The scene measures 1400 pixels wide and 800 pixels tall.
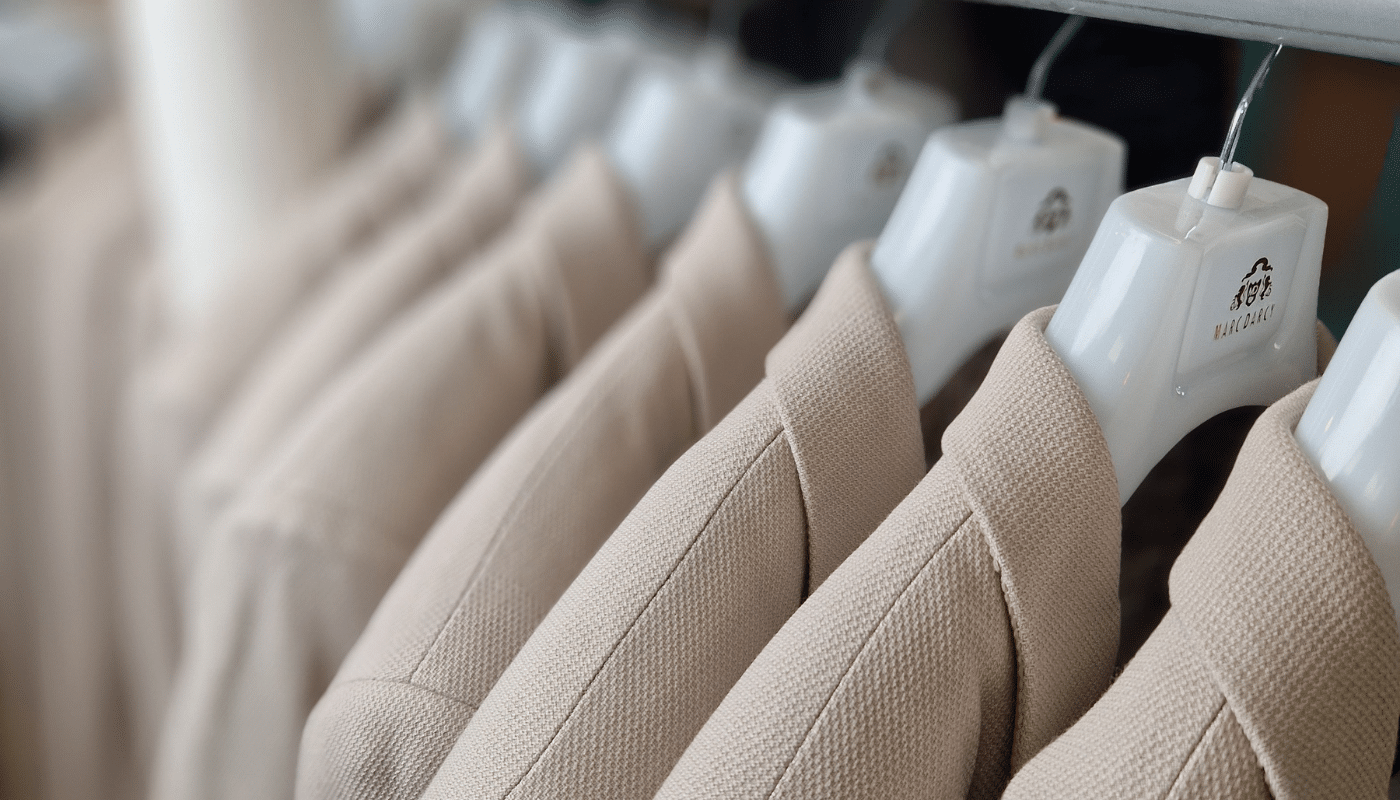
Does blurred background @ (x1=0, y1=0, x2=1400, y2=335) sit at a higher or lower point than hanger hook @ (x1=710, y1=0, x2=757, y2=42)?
lower

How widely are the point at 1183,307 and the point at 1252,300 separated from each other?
34 millimetres

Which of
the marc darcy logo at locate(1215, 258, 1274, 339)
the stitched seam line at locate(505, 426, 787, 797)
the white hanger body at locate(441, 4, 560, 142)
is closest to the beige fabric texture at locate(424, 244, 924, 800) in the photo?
the stitched seam line at locate(505, 426, 787, 797)

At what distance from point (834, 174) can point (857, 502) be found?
23 cm

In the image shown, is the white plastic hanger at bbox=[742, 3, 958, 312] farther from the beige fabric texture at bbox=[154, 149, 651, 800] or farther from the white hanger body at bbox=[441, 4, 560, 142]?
the white hanger body at bbox=[441, 4, 560, 142]

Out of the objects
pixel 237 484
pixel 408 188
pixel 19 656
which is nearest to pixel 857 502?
pixel 237 484

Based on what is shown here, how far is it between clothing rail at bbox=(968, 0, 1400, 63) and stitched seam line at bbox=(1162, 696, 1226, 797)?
19 cm

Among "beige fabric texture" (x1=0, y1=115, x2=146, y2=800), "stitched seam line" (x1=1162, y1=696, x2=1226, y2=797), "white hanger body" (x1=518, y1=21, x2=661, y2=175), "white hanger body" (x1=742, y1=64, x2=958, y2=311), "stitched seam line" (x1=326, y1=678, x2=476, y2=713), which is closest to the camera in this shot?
"stitched seam line" (x1=1162, y1=696, x2=1226, y2=797)

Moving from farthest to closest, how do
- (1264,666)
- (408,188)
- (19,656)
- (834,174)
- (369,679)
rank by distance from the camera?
(19,656), (408,188), (834,174), (369,679), (1264,666)

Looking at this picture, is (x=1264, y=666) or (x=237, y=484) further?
(x=237, y=484)

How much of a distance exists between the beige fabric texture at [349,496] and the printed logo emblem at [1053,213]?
8.8 inches

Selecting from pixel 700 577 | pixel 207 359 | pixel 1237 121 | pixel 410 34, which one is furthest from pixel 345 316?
pixel 410 34

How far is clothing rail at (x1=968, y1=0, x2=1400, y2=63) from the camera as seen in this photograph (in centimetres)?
27

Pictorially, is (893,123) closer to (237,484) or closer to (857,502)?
(857,502)

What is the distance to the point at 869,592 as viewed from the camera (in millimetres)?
270
